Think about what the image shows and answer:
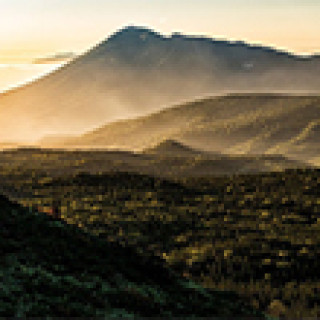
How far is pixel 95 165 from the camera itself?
7294 cm

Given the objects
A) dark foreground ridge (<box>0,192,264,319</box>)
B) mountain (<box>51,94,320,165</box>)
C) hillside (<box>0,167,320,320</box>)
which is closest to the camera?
dark foreground ridge (<box>0,192,264,319</box>)

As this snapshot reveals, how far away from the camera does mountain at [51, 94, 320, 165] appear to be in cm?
12581

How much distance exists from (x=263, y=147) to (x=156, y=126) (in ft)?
175

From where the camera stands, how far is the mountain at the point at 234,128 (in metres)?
126

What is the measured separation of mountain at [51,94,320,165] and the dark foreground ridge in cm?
8458

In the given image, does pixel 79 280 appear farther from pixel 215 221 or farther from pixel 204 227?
pixel 215 221

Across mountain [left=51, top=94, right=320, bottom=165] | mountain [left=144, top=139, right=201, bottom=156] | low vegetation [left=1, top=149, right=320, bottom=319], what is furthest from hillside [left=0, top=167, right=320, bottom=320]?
mountain [left=51, top=94, right=320, bottom=165]

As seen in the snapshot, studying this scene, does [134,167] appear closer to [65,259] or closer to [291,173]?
[291,173]

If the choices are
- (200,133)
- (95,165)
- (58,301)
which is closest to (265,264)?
(58,301)

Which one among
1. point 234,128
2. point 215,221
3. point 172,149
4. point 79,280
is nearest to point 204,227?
point 215,221

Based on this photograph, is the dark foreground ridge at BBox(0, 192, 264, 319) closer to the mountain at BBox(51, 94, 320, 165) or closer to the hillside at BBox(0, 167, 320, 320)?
the hillside at BBox(0, 167, 320, 320)

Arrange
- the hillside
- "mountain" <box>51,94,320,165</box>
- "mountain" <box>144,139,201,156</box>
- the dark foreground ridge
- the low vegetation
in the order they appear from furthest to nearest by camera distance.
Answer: "mountain" <box>51,94,320,165</box> → "mountain" <box>144,139,201,156</box> → the low vegetation → the hillside → the dark foreground ridge

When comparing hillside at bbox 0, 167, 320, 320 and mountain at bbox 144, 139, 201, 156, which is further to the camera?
mountain at bbox 144, 139, 201, 156

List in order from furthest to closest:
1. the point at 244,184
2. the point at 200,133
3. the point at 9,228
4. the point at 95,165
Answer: the point at 200,133 → the point at 95,165 → the point at 244,184 → the point at 9,228
